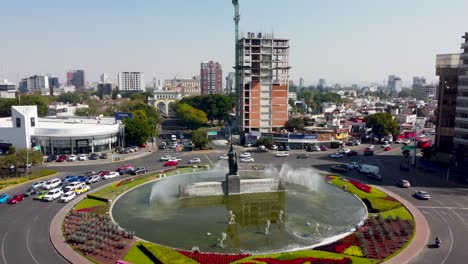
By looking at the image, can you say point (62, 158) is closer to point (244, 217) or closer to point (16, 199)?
point (16, 199)

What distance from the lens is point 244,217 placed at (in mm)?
47875

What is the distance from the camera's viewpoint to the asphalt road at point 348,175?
36438 mm

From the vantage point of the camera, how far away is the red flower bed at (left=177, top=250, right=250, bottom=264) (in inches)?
1369

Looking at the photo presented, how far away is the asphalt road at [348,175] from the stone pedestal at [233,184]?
64.2 feet

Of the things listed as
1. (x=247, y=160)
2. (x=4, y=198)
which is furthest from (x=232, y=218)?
(x=247, y=160)

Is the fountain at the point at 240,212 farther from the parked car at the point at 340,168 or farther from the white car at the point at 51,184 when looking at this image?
the white car at the point at 51,184

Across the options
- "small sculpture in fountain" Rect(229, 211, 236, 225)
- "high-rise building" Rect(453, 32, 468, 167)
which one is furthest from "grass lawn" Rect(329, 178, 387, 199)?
"high-rise building" Rect(453, 32, 468, 167)

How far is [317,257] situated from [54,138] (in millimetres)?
71939

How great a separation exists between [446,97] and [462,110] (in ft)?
18.7

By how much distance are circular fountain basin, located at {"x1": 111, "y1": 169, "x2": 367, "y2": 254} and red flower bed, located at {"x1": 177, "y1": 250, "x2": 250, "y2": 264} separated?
1815mm

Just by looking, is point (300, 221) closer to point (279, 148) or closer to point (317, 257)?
point (317, 257)

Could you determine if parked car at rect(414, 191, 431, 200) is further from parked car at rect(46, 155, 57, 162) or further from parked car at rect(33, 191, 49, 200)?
parked car at rect(46, 155, 57, 162)

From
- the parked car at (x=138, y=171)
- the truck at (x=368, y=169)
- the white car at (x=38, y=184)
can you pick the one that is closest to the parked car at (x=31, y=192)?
the white car at (x=38, y=184)

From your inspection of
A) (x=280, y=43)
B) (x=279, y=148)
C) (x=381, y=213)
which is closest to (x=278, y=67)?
(x=280, y=43)
